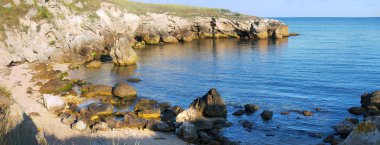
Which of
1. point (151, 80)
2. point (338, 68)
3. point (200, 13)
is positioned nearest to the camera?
point (151, 80)

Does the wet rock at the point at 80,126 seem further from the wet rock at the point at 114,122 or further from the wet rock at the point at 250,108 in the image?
the wet rock at the point at 250,108

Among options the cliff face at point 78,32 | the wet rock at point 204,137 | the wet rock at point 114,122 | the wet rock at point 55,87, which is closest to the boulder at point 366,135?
the wet rock at point 204,137

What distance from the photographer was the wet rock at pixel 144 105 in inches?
1238

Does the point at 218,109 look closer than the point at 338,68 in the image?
Yes

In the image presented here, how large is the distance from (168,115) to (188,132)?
5529 mm

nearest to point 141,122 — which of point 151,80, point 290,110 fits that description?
point 290,110

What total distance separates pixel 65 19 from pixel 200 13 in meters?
49.4

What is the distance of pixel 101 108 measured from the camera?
30.4m

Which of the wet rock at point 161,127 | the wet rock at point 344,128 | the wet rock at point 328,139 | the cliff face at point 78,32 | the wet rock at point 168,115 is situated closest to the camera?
the wet rock at point 328,139

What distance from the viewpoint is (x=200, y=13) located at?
337 ft

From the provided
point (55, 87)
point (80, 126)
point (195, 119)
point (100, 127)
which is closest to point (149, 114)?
point (195, 119)

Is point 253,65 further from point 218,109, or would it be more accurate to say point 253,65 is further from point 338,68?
point 218,109

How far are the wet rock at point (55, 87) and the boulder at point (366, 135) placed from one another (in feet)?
105

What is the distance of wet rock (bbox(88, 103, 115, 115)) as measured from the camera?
30.0m
